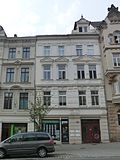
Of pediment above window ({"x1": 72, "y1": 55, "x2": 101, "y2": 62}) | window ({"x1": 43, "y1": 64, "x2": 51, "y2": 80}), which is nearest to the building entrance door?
window ({"x1": 43, "y1": 64, "x2": 51, "y2": 80})

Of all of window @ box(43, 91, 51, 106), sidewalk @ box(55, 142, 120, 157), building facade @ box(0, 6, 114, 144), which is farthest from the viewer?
window @ box(43, 91, 51, 106)

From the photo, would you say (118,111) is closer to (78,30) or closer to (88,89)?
(88,89)

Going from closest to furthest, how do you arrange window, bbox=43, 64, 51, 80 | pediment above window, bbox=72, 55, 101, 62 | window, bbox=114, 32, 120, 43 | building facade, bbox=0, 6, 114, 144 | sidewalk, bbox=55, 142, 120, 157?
sidewalk, bbox=55, 142, 120, 157
building facade, bbox=0, 6, 114, 144
window, bbox=43, 64, 51, 80
pediment above window, bbox=72, 55, 101, 62
window, bbox=114, 32, 120, 43

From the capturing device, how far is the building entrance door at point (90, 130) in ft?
84.1

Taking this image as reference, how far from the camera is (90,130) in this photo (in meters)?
25.9

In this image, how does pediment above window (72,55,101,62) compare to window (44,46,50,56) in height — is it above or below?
below

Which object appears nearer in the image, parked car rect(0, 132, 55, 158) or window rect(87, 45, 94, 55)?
parked car rect(0, 132, 55, 158)

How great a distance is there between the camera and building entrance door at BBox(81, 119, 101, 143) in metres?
25.6

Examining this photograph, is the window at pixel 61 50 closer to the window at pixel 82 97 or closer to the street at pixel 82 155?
the window at pixel 82 97

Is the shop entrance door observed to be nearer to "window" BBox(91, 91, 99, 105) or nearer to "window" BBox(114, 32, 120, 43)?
"window" BBox(91, 91, 99, 105)

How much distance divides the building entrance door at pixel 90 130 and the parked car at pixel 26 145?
435 inches

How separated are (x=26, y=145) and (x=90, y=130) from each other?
1261cm

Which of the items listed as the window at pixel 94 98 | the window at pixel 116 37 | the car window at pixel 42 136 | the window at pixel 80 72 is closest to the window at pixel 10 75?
the window at pixel 80 72

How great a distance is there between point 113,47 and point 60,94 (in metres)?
9.78
